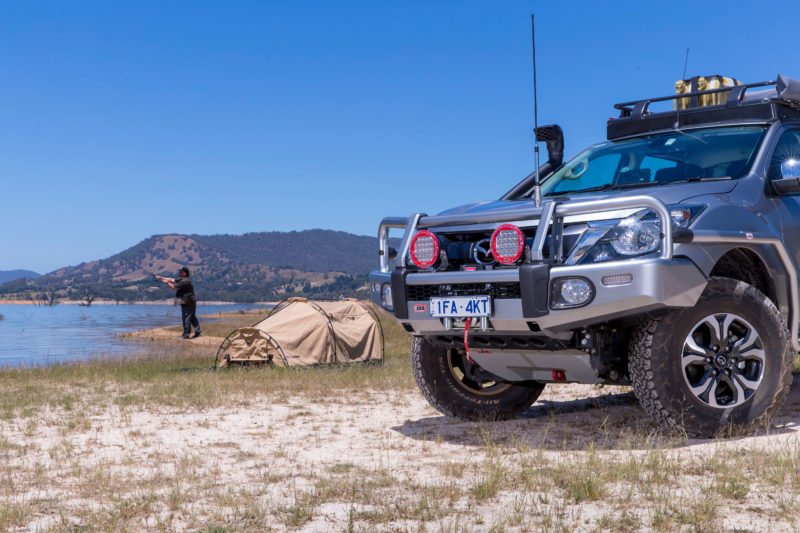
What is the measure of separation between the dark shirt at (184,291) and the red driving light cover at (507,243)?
18.2 m

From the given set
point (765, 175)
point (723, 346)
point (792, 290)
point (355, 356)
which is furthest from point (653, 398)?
point (355, 356)

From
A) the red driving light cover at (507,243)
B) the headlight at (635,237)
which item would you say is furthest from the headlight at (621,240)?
the red driving light cover at (507,243)

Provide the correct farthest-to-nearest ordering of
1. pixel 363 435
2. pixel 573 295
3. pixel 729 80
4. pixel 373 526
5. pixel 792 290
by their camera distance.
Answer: pixel 729 80 → pixel 363 435 → pixel 792 290 → pixel 573 295 → pixel 373 526

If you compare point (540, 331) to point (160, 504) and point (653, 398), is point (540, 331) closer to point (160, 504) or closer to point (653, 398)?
point (653, 398)

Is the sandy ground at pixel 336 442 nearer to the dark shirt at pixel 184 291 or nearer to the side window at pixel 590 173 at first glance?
the side window at pixel 590 173

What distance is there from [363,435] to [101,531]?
321cm

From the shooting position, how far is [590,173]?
723 centimetres

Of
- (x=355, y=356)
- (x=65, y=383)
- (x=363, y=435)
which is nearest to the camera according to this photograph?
(x=363, y=435)

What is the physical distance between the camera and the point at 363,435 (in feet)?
23.1

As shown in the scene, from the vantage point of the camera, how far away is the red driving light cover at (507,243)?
18.6 feet

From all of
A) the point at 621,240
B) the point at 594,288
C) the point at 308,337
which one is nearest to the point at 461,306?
the point at 594,288

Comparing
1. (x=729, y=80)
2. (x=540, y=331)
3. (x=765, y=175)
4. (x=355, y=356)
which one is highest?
(x=729, y=80)

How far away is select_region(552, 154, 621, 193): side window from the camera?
7.09 metres

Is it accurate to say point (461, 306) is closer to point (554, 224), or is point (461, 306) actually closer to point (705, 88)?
point (554, 224)
